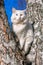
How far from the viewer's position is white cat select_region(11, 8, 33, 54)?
3.78 feet

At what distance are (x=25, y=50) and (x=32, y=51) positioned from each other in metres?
0.06

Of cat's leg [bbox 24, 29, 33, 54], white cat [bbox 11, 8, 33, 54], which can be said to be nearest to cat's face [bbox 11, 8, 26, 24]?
white cat [bbox 11, 8, 33, 54]

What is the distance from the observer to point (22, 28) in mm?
1188

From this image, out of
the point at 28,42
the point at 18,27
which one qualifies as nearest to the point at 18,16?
the point at 18,27

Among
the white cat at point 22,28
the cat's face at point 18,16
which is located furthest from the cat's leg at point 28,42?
the cat's face at point 18,16

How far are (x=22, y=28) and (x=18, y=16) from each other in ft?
0.35

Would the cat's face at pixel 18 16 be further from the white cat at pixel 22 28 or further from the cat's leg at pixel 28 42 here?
the cat's leg at pixel 28 42

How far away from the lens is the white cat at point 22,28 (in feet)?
3.78

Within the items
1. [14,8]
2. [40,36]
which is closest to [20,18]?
[14,8]

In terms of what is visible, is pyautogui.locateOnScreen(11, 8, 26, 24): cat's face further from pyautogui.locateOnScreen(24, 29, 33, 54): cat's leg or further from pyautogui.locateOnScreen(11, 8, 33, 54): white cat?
pyautogui.locateOnScreen(24, 29, 33, 54): cat's leg

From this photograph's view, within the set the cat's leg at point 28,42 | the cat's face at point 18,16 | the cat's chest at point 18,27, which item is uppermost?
the cat's face at point 18,16

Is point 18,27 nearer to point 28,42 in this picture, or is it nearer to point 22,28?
point 22,28

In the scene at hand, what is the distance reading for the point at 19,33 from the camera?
3.91 ft

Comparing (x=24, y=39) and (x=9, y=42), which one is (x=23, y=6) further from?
(x=9, y=42)
